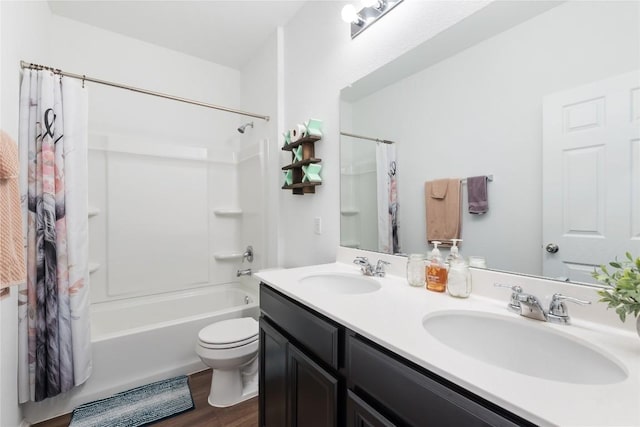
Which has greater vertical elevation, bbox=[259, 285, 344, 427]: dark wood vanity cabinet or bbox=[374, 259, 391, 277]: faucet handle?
bbox=[374, 259, 391, 277]: faucet handle

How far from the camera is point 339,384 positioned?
856 mm

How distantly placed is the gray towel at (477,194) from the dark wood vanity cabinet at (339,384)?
2.22ft

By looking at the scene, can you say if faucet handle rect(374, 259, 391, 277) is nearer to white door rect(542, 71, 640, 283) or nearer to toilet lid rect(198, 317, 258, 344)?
white door rect(542, 71, 640, 283)

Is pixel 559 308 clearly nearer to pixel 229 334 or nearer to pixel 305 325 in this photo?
pixel 305 325

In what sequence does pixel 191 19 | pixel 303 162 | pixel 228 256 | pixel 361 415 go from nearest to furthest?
pixel 361 415 → pixel 303 162 → pixel 191 19 → pixel 228 256

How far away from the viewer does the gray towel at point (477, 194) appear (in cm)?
105

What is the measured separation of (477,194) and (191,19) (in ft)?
8.06

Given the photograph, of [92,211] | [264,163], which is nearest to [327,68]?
[264,163]

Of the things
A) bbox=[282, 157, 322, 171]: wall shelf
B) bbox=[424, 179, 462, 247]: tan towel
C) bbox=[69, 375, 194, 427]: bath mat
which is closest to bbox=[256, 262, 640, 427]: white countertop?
bbox=[424, 179, 462, 247]: tan towel

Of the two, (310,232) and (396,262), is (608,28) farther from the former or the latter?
(310,232)

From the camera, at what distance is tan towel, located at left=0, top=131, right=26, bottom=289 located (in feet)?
3.31

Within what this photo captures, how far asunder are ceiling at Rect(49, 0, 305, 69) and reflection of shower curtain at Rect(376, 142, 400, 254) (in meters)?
1.43

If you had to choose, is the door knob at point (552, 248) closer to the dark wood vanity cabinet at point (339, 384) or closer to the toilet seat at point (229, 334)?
the dark wood vanity cabinet at point (339, 384)

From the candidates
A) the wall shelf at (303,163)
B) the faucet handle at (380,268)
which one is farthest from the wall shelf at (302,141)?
the faucet handle at (380,268)
